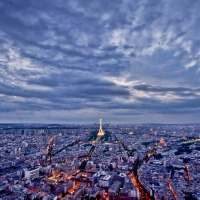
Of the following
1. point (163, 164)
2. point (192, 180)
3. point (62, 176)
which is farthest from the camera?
point (163, 164)

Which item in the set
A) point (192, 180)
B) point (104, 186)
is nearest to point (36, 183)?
point (104, 186)

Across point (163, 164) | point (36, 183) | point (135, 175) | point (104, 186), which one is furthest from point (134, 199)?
point (163, 164)

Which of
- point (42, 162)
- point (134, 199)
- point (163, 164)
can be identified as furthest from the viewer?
point (42, 162)

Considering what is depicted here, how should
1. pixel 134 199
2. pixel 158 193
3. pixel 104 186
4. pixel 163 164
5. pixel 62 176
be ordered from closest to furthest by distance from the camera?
pixel 134 199, pixel 158 193, pixel 104 186, pixel 62 176, pixel 163 164

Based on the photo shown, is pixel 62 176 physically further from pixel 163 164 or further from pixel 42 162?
pixel 163 164

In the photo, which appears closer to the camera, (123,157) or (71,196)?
(71,196)

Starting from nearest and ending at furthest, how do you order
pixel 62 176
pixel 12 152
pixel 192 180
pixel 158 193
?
pixel 158 193 < pixel 192 180 < pixel 62 176 < pixel 12 152

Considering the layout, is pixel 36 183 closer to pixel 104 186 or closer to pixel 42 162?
pixel 104 186

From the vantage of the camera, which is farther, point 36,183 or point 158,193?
point 36,183
